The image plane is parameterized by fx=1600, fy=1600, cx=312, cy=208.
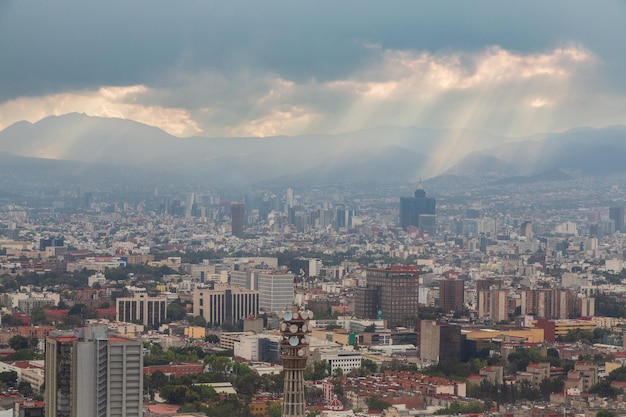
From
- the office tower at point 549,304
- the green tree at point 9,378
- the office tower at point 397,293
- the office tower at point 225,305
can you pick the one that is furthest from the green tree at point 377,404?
the office tower at point 549,304

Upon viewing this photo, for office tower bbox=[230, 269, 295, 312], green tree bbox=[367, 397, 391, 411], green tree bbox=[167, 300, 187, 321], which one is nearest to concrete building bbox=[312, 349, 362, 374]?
green tree bbox=[367, 397, 391, 411]

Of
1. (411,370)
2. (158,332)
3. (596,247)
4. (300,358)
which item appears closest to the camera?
(300,358)

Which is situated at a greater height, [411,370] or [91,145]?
[91,145]

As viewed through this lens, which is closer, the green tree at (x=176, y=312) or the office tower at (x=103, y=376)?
the office tower at (x=103, y=376)

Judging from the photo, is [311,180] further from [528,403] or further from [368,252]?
[528,403]

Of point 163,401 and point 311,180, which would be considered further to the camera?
point 311,180

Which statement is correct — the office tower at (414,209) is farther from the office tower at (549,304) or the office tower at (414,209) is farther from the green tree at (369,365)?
the green tree at (369,365)

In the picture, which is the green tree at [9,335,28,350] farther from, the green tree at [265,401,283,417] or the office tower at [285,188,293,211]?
the office tower at [285,188,293,211]

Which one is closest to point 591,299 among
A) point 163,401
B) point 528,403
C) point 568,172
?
point 528,403
